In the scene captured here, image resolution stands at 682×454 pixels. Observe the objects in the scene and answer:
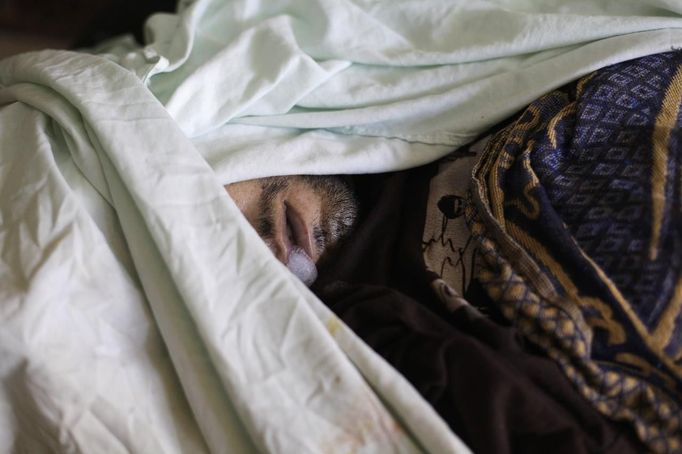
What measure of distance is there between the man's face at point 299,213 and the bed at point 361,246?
0.03 meters

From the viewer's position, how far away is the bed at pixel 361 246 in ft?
1.51

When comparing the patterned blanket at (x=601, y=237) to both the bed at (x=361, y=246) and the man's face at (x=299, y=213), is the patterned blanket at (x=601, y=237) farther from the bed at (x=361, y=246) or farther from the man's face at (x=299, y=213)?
the man's face at (x=299, y=213)

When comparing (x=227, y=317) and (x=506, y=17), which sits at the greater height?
(x=506, y=17)

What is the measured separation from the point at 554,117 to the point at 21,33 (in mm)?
1052

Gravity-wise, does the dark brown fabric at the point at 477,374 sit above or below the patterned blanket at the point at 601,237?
below

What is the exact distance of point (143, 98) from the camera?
589 mm

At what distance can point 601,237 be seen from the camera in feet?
1.74

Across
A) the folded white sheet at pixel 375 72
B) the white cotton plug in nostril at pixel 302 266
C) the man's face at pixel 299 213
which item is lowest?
the white cotton plug in nostril at pixel 302 266

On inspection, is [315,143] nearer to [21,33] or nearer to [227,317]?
[227,317]

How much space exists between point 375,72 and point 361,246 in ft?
0.70

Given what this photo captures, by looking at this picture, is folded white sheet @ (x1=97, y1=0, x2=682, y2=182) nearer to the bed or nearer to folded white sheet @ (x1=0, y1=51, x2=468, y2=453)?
Answer: the bed

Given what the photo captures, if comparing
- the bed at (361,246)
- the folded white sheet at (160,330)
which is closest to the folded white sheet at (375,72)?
the bed at (361,246)

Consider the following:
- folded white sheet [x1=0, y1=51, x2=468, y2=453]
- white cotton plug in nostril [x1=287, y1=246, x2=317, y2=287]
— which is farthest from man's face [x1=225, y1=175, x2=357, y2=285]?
folded white sheet [x1=0, y1=51, x2=468, y2=453]

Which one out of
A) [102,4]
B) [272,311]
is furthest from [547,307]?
[102,4]
